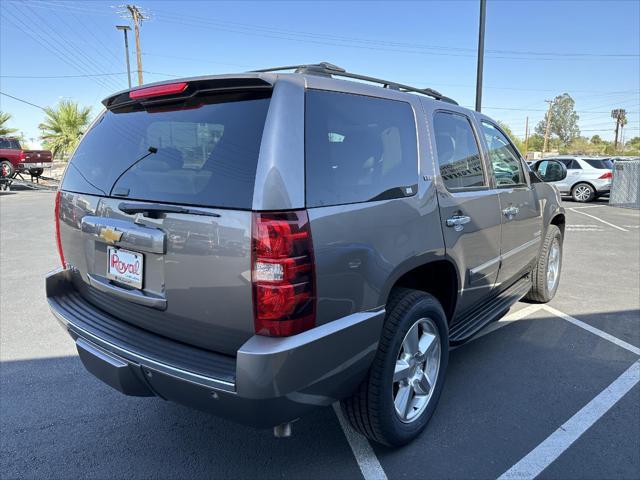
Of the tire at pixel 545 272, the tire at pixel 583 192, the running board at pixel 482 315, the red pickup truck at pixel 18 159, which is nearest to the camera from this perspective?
the running board at pixel 482 315

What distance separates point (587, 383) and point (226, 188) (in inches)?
116

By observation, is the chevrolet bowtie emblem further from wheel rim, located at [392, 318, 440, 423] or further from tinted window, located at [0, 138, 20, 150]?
tinted window, located at [0, 138, 20, 150]

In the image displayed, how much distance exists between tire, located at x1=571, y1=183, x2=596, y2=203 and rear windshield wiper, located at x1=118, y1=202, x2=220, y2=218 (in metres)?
18.4

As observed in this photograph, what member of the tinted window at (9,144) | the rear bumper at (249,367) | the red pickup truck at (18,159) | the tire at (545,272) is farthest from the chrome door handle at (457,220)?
the tinted window at (9,144)

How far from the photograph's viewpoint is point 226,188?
6.25 feet

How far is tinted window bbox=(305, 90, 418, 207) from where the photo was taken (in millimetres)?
2004

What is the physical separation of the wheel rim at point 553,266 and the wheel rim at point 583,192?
46.0 feet

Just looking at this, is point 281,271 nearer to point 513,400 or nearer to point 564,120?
point 513,400

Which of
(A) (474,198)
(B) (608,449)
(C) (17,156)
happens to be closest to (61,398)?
(A) (474,198)

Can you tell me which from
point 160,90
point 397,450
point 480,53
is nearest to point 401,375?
point 397,450

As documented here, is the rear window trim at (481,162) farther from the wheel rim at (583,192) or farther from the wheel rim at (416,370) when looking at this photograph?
the wheel rim at (583,192)

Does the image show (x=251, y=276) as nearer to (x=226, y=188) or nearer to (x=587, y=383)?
(x=226, y=188)

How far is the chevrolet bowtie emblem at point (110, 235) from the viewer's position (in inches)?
85.7

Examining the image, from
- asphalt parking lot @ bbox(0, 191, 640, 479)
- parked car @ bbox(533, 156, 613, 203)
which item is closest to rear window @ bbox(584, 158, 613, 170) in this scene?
parked car @ bbox(533, 156, 613, 203)
